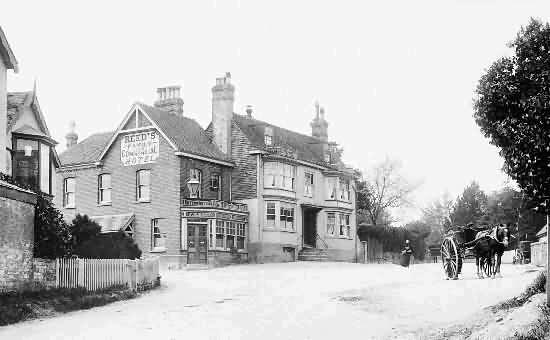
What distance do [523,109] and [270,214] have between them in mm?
33855

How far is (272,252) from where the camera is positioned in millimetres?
48094

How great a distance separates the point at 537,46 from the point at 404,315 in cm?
789

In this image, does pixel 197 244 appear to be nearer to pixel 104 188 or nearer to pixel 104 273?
pixel 104 188

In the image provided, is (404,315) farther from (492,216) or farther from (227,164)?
(492,216)

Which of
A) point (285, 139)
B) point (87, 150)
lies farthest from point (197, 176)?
point (285, 139)

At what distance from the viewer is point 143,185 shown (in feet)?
152

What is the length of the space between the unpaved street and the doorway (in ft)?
71.5

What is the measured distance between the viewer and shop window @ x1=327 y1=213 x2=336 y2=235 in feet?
179

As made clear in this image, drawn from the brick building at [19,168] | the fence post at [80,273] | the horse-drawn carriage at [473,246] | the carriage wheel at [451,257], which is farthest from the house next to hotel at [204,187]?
the horse-drawn carriage at [473,246]

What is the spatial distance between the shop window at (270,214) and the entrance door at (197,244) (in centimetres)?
543

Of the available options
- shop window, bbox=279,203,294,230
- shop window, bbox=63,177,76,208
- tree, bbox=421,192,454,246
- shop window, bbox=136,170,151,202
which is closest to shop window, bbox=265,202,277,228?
shop window, bbox=279,203,294,230

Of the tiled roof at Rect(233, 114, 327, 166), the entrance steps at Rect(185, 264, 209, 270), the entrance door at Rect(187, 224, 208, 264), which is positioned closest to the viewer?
the entrance steps at Rect(185, 264, 209, 270)

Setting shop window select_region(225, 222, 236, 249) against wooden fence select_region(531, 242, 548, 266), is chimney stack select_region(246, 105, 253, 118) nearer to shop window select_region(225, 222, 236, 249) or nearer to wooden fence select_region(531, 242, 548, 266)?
shop window select_region(225, 222, 236, 249)

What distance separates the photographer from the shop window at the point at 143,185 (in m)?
46.2
